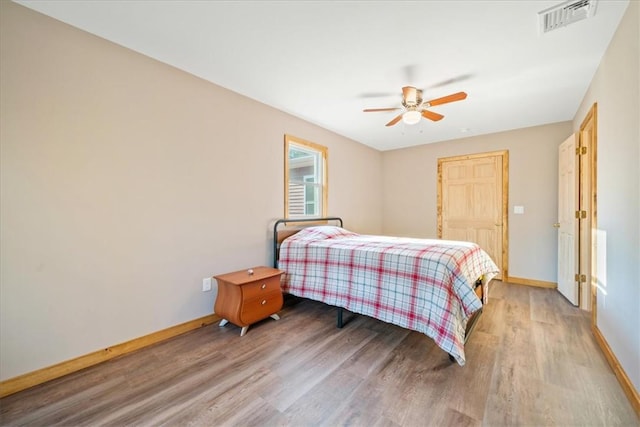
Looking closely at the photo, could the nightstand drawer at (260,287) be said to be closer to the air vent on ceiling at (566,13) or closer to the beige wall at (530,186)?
the air vent on ceiling at (566,13)

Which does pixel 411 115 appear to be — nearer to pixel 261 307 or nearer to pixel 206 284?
pixel 261 307

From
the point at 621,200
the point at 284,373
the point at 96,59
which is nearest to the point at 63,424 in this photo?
the point at 284,373

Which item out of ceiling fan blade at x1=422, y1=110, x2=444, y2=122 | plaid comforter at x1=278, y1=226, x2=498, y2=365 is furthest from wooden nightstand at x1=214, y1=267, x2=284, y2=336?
ceiling fan blade at x1=422, y1=110, x2=444, y2=122

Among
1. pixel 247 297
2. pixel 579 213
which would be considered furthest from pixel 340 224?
pixel 579 213

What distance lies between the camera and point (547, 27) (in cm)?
188

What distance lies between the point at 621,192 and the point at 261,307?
2901mm

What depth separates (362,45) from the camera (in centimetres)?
209

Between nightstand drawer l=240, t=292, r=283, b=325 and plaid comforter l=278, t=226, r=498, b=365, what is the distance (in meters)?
0.31

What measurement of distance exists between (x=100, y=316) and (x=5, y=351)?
1.55 ft

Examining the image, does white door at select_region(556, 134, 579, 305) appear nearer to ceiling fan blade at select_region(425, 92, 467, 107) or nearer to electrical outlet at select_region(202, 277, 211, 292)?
ceiling fan blade at select_region(425, 92, 467, 107)

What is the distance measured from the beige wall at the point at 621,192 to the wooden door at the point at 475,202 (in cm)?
215

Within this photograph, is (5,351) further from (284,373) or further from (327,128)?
(327,128)

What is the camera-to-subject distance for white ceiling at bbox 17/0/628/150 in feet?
5.71

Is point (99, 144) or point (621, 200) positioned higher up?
point (99, 144)
